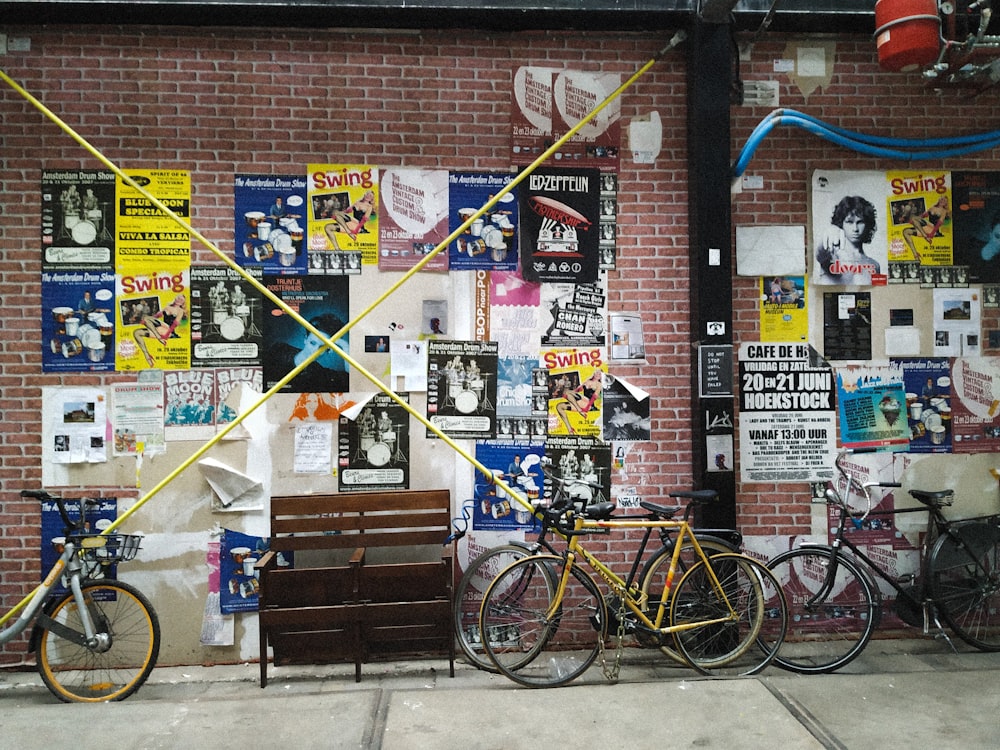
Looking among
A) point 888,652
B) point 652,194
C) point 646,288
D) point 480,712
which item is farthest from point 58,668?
point 888,652

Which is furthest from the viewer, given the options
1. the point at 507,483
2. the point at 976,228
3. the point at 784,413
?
the point at 976,228

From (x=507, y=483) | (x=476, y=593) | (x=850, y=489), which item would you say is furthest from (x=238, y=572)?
(x=850, y=489)

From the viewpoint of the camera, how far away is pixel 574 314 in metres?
5.36

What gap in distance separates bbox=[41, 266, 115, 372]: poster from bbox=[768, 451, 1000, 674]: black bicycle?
184 inches

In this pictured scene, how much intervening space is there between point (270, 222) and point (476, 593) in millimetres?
2902

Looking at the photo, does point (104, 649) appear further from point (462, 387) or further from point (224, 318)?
point (462, 387)

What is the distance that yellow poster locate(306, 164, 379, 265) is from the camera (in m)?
5.24

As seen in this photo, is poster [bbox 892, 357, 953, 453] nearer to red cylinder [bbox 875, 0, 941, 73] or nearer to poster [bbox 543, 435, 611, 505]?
red cylinder [bbox 875, 0, 941, 73]

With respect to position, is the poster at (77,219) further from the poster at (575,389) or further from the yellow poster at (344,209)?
the poster at (575,389)

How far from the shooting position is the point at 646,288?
212 inches

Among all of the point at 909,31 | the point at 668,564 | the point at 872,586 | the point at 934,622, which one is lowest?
the point at 934,622

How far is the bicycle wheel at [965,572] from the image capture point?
518cm

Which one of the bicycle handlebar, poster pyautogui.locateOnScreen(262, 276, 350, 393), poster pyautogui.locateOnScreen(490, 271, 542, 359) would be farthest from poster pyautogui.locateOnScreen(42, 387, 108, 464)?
the bicycle handlebar

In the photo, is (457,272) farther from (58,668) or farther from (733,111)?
(58,668)
